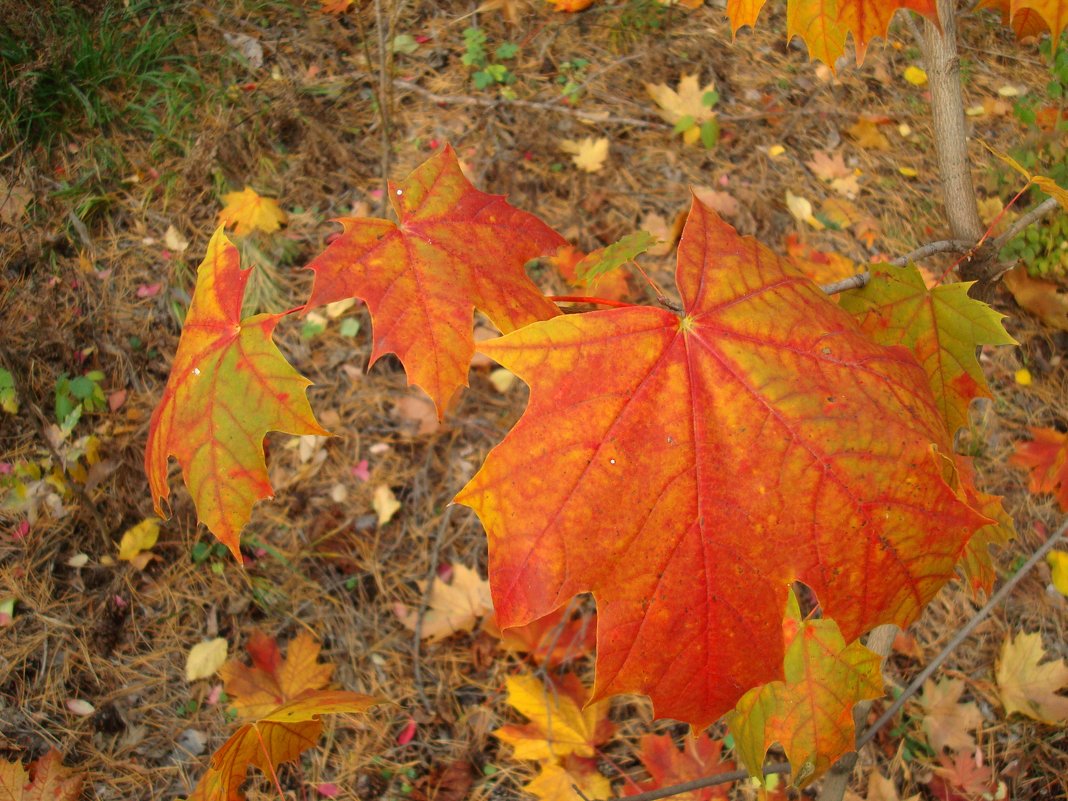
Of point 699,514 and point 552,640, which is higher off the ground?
point 699,514

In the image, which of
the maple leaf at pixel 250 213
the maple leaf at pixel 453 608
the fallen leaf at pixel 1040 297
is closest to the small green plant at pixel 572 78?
the maple leaf at pixel 250 213

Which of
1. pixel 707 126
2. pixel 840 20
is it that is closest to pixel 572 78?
pixel 707 126

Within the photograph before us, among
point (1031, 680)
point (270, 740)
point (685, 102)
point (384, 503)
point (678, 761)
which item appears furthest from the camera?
point (685, 102)

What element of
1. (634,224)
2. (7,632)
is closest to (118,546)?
(7,632)

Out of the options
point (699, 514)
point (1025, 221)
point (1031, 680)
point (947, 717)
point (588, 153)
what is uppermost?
point (1025, 221)

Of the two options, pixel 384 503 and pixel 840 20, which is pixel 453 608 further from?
pixel 840 20
